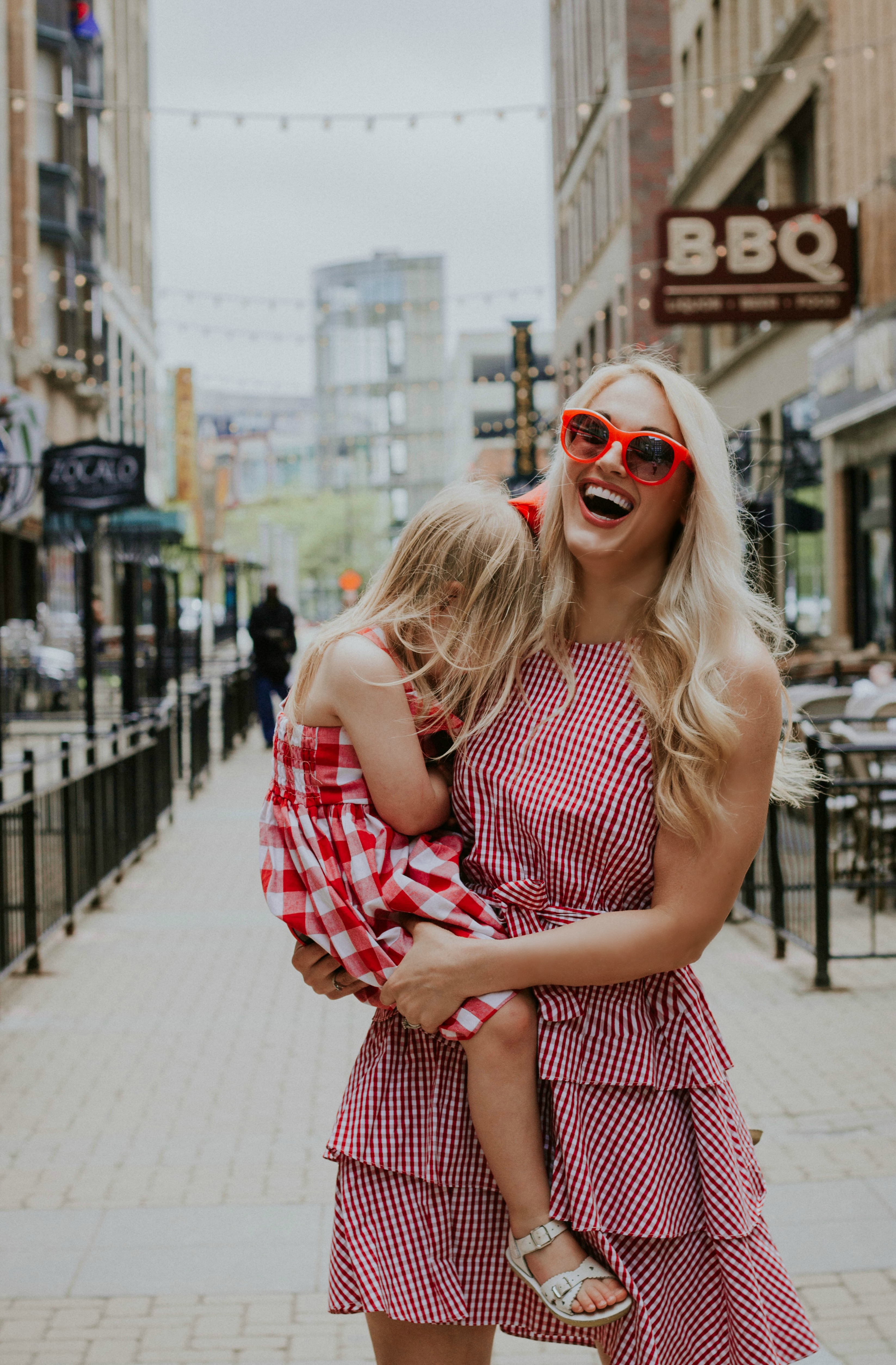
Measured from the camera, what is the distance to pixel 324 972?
2254 millimetres

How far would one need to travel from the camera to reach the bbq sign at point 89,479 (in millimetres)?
16750

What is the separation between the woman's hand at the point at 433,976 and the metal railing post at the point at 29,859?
5316 mm

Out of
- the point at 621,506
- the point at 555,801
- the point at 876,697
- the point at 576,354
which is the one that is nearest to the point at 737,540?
the point at 621,506

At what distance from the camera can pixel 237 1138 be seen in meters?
5.13

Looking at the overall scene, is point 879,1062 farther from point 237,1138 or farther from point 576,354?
point 576,354

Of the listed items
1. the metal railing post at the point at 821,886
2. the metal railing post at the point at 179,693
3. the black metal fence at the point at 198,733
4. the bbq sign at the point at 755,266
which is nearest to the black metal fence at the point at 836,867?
the metal railing post at the point at 821,886

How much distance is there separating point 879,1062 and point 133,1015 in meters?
3.36

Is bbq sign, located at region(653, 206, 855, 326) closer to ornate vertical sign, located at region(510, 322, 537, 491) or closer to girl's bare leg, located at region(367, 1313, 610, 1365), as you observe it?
girl's bare leg, located at region(367, 1313, 610, 1365)

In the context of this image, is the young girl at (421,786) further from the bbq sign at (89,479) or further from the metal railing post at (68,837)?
the bbq sign at (89,479)

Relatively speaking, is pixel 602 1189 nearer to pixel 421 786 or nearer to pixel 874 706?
pixel 421 786

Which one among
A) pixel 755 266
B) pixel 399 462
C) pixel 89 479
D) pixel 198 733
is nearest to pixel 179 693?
pixel 198 733

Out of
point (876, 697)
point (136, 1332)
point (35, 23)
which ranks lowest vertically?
point (136, 1332)

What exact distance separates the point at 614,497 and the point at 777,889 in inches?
224

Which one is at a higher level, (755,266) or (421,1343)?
(755,266)
